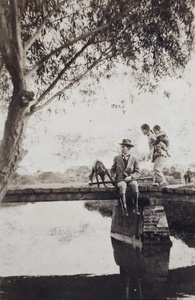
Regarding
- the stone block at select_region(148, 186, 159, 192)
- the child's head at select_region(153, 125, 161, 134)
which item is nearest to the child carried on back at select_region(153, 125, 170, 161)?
the child's head at select_region(153, 125, 161, 134)

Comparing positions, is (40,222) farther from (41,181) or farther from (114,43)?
(114,43)

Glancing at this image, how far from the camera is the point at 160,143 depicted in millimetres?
6629

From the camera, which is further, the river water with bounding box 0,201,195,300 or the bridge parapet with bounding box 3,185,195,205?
the bridge parapet with bounding box 3,185,195,205

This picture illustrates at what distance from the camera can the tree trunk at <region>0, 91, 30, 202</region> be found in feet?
12.9

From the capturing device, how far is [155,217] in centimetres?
786

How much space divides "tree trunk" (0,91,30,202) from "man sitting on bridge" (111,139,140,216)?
2958 mm

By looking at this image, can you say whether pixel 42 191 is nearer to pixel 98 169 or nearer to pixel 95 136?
pixel 98 169

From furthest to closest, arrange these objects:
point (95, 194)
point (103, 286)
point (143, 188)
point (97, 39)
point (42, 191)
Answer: point (95, 194), point (143, 188), point (42, 191), point (103, 286), point (97, 39)

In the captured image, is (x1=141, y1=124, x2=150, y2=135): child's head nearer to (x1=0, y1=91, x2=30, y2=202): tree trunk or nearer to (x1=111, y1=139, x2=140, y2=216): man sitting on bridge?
(x1=111, y1=139, x2=140, y2=216): man sitting on bridge

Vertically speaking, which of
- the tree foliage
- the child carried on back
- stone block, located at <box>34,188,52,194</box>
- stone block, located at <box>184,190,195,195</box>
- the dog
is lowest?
stone block, located at <box>34,188,52,194</box>

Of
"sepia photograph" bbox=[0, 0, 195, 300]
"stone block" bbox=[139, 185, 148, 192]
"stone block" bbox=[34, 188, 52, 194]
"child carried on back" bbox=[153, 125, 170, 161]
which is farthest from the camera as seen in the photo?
"stone block" bbox=[139, 185, 148, 192]

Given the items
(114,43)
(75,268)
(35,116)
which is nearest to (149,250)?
(75,268)

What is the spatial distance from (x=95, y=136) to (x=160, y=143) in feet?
4.52

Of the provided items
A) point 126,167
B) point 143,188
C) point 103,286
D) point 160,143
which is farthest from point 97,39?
point 103,286
